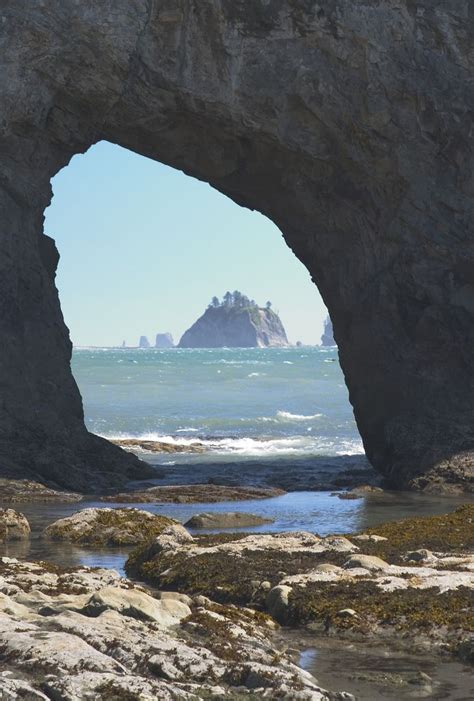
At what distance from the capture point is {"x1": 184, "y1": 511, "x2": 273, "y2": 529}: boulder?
2171 cm

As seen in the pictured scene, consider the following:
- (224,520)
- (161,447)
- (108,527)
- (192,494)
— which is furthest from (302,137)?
(108,527)

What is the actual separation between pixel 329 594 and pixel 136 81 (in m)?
20.5

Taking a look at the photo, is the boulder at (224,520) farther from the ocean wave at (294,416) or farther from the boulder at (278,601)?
the ocean wave at (294,416)

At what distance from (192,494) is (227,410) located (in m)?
43.9

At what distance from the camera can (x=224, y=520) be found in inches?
867

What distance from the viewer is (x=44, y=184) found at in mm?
32438

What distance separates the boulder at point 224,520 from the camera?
2171 centimetres

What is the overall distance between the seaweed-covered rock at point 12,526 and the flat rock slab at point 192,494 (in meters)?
5.49

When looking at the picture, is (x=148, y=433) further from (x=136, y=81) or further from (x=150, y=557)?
(x=150, y=557)

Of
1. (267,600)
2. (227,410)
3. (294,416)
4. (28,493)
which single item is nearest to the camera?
(267,600)

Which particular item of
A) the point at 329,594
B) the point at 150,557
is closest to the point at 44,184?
the point at 150,557

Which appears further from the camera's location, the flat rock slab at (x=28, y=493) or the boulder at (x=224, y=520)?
the flat rock slab at (x=28, y=493)

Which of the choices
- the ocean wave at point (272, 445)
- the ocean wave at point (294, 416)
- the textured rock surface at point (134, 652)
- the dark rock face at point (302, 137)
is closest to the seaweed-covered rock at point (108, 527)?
the textured rock surface at point (134, 652)

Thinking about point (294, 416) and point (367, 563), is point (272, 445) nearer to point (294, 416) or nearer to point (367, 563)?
point (294, 416)
